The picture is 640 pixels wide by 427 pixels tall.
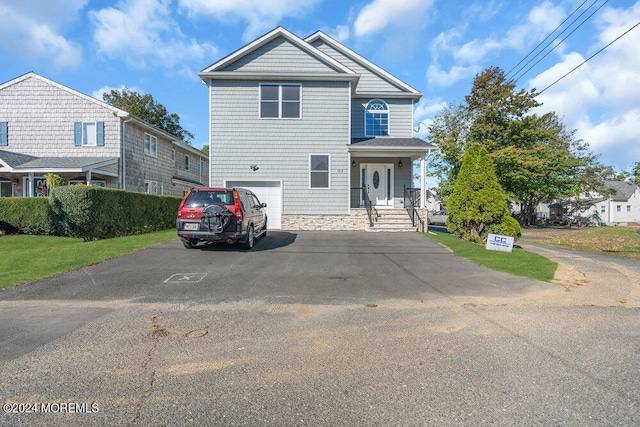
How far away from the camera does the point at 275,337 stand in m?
4.09

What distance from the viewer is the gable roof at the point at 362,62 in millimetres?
19031

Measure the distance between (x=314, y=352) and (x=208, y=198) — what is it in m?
7.08

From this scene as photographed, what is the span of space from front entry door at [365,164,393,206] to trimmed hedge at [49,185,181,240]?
10.6 meters

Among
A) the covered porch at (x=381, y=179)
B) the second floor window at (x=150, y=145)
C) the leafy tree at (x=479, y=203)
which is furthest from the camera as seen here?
the second floor window at (x=150, y=145)

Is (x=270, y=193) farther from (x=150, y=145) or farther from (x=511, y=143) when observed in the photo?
(x=511, y=143)

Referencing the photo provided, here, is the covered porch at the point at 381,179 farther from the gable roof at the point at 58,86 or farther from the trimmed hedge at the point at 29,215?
the gable roof at the point at 58,86

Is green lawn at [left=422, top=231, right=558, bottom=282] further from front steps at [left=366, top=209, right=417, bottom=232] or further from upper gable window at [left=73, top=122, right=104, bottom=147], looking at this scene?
upper gable window at [left=73, top=122, right=104, bottom=147]

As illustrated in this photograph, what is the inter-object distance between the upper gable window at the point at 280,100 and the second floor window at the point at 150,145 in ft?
34.5

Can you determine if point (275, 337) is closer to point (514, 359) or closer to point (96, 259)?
point (514, 359)

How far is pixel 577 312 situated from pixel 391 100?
1578cm

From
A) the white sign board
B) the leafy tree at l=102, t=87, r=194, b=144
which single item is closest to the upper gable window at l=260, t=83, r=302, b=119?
the white sign board

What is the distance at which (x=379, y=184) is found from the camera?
18.6 meters

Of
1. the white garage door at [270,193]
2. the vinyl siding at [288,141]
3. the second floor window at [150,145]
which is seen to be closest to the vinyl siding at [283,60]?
the vinyl siding at [288,141]

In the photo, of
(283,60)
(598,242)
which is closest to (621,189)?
(598,242)
